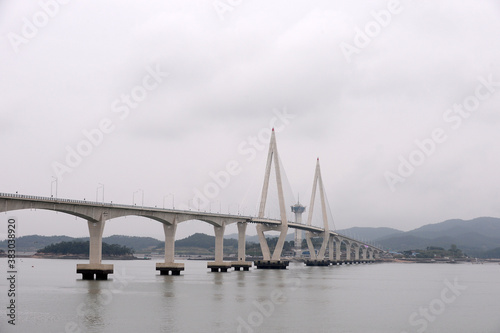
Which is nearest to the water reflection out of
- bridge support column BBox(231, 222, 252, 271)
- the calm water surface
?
the calm water surface

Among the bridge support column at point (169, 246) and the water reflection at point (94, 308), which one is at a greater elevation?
the bridge support column at point (169, 246)

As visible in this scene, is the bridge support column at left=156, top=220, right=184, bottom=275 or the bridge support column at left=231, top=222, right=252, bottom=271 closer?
the bridge support column at left=156, top=220, right=184, bottom=275

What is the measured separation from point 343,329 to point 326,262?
11817cm

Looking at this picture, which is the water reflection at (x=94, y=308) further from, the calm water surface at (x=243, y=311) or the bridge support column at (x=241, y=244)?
the bridge support column at (x=241, y=244)

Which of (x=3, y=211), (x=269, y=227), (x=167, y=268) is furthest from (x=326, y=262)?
(x=3, y=211)

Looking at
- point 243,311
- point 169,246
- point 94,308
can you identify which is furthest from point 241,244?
point 94,308

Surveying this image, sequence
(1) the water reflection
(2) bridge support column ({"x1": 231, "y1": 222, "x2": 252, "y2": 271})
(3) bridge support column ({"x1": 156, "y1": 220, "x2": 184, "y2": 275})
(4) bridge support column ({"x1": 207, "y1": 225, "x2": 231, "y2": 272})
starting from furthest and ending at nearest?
1. (2) bridge support column ({"x1": 231, "y1": 222, "x2": 252, "y2": 271})
2. (4) bridge support column ({"x1": 207, "y1": 225, "x2": 231, "y2": 272})
3. (3) bridge support column ({"x1": 156, "y1": 220, "x2": 184, "y2": 275})
4. (1) the water reflection

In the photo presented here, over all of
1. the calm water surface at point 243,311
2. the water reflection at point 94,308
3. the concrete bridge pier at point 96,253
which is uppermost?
the concrete bridge pier at point 96,253

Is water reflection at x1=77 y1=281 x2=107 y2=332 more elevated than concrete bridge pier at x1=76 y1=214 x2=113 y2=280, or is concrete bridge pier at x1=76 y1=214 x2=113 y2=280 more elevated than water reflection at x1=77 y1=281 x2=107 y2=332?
concrete bridge pier at x1=76 y1=214 x2=113 y2=280

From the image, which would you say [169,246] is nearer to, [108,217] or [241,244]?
[108,217]

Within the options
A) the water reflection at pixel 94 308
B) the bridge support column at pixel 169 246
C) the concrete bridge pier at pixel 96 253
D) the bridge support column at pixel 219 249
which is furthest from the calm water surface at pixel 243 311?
the bridge support column at pixel 219 249

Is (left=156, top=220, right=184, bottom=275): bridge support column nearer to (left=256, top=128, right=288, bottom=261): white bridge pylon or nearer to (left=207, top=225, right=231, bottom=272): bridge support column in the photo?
(left=207, top=225, right=231, bottom=272): bridge support column

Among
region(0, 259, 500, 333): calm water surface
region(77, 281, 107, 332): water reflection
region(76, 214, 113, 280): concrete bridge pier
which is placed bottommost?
region(0, 259, 500, 333): calm water surface

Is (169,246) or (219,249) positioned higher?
(169,246)
